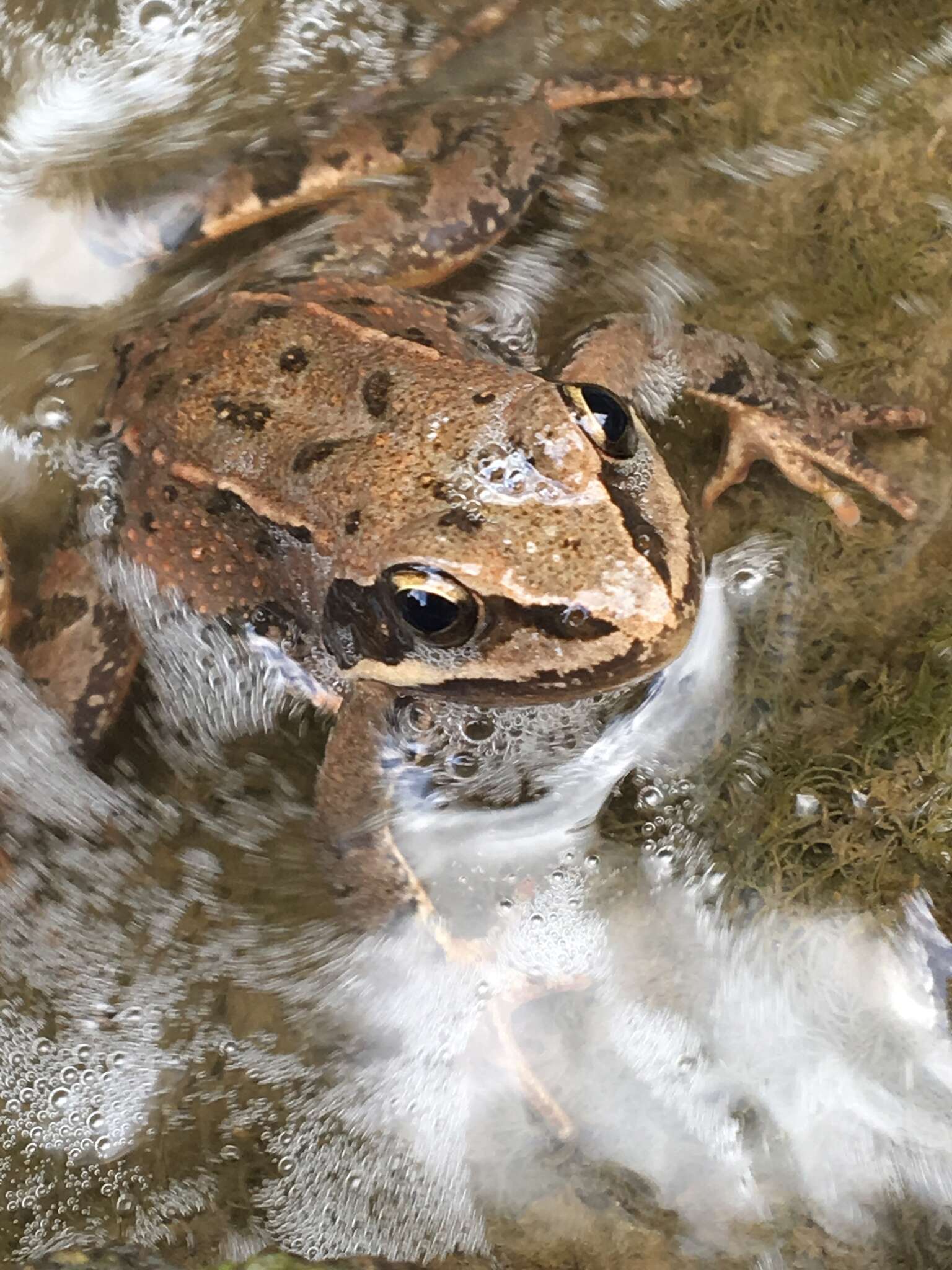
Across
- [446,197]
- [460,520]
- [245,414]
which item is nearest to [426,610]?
[460,520]

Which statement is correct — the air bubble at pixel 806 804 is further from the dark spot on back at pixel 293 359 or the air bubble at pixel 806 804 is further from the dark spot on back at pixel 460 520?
the dark spot on back at pixel 293 359

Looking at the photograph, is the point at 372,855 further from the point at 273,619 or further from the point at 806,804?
the point at 806,804

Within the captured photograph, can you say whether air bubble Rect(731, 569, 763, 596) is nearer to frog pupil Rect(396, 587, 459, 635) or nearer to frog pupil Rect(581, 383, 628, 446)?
frog pupil Rect(581, 383, 628, 446)

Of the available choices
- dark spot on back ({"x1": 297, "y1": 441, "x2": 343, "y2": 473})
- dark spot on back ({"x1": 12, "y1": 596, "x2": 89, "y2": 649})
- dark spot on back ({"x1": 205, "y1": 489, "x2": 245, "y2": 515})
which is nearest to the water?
dark spot on back ({"x1": 12, "y1": 596, "x2": 89, "y2": 649})

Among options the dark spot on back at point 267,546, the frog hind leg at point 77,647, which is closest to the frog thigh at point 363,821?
the dark spot on back at point 267,546

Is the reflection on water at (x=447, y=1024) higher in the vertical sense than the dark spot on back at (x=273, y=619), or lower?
lower

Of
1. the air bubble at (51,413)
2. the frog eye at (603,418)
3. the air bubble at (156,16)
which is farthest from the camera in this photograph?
the air bubble at (156,16)
